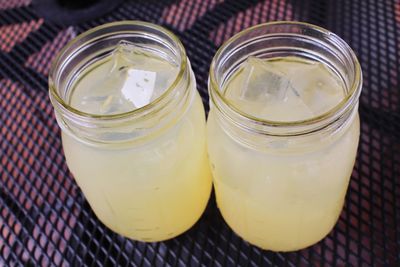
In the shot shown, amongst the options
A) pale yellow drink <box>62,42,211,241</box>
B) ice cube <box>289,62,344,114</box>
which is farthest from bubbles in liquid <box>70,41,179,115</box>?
ice cube <box>289,62,344,114</box>

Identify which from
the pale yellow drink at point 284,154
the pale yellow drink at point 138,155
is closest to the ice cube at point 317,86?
the pale yellow drink at point 284,154

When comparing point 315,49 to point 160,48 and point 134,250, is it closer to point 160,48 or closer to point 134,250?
point 160,48

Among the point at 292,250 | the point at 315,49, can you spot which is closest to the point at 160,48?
the point at 315,49

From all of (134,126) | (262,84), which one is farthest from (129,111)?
(262,84)

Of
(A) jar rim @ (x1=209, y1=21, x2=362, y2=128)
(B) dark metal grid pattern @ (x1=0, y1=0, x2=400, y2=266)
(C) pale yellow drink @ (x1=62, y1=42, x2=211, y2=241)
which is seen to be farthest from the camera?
(B) dark metal grid pattern @ (x1=0, y1=0, x2=400, y2=266)

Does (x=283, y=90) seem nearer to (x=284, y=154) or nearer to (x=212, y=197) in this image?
(x=284, y=154)

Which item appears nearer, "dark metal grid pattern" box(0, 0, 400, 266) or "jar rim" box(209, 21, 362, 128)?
"jar rim" box(209, 21, 362, 128)

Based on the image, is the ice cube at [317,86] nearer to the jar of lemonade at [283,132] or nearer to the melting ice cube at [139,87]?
the jar of lemonade at [283,132]

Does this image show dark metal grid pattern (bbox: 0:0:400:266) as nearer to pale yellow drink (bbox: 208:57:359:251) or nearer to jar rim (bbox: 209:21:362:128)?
pale yellow drink (bbox: 208:57:359:251)
